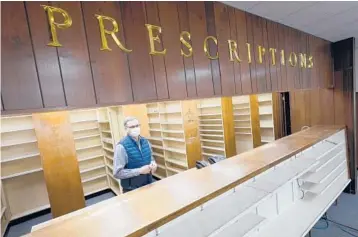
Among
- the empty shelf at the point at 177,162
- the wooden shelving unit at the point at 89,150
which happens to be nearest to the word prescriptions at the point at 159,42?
the empty shelf at the point at 177,162

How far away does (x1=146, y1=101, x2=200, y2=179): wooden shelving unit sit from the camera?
4.16 metres

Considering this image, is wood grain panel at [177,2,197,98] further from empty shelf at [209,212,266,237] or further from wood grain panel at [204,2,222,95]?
empty shelf at [209,212,266,237]

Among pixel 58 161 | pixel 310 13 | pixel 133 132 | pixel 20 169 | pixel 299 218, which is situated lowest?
pixel 299 218

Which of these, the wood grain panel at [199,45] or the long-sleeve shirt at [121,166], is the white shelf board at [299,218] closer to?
the long-sleeve shirt at [121,166]

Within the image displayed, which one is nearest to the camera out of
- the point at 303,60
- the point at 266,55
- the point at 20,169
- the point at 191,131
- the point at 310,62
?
the point at 266,55

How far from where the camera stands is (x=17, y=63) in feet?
2.81

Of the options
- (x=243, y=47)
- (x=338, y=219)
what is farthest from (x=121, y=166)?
(x=338, y=219)

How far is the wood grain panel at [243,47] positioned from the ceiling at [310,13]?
73mm

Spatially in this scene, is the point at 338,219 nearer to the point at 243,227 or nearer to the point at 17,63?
the point at 243,227

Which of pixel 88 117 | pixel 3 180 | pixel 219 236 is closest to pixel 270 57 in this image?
pixel 219 236

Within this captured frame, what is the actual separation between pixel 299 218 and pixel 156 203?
1.81 metres

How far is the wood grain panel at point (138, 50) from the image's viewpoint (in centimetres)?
115

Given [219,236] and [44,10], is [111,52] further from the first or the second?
[219,236]

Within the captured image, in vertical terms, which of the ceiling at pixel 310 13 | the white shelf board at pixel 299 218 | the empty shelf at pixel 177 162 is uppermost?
the ceiling at pixel 310 13
